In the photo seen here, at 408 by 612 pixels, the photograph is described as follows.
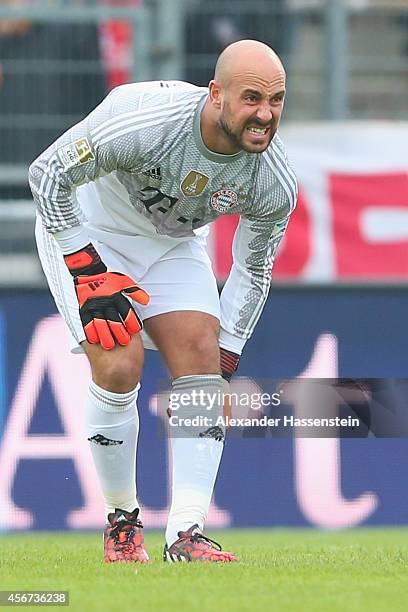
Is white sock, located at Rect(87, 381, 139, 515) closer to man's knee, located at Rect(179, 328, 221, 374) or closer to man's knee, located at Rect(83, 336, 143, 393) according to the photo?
man's knee, located at Rect(83, 336, 143, 393)

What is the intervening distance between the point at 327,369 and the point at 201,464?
3.04 metres

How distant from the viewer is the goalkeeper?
5379 millimetres

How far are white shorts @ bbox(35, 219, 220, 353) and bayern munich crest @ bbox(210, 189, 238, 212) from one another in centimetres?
39

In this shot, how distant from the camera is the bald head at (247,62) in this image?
5.15 m

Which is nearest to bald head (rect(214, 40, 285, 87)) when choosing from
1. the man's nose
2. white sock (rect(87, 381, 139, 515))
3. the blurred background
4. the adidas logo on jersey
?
the man's nose

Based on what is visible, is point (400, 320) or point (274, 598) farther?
point (400, 320)

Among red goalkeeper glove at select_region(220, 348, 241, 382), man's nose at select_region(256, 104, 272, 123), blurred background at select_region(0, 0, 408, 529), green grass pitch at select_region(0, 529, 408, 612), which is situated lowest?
green grass pitch at select_region(0, 529, 408, 612)

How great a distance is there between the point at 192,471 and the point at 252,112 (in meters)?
1.36

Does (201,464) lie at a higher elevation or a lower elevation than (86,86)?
lower

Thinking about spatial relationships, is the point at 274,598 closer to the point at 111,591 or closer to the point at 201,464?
the point at 111,591

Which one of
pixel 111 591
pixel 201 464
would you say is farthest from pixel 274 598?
pixel 201 464

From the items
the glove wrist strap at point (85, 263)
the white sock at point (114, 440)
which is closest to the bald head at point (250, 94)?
the glove wrist strap at point (85, 263)

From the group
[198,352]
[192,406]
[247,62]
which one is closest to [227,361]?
[198,352]

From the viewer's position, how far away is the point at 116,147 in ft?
17.7
